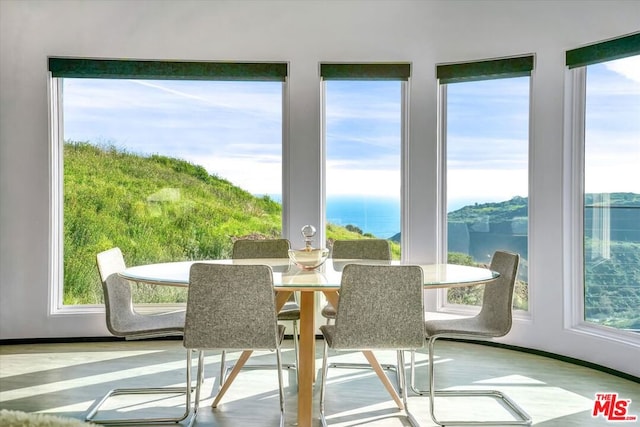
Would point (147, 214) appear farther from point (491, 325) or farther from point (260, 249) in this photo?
→ point (491, 325)

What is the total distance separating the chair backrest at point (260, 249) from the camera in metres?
4.19

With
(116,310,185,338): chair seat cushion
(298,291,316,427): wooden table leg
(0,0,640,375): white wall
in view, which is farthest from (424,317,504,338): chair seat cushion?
(0,0,640,375): white wall

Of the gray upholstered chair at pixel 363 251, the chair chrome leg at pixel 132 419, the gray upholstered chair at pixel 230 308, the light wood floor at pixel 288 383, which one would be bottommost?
the light wood floor at pixel 288 383

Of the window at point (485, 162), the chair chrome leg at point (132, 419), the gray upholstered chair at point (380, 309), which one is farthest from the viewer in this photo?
the window at point (485, 162)

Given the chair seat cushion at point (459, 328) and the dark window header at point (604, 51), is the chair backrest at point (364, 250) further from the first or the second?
the dark window header at point (604, 51)

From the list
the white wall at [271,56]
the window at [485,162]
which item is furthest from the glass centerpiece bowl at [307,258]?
the window at [485,162]

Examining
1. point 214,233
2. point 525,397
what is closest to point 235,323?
point 525,397

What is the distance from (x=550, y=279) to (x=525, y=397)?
51.8 inches

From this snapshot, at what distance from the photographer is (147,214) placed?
5246 mm

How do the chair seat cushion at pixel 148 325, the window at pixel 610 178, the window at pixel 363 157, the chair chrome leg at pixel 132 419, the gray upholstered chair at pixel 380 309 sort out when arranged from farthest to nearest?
the window at pixel 363 157
the window at pixel 610 178
the chair seat cushion at pixel 148 325
the chair chrome leg at pixel 132 419
the gray upholstered chair at pixel 380 309

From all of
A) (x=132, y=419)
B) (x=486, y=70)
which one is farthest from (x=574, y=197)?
(x=132, y=419)

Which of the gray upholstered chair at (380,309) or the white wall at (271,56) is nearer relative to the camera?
the gray upholstered chair at (380,309)

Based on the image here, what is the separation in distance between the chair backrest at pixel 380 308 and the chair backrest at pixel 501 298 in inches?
Result: 27.5

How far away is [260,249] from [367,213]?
1344 millimetres
